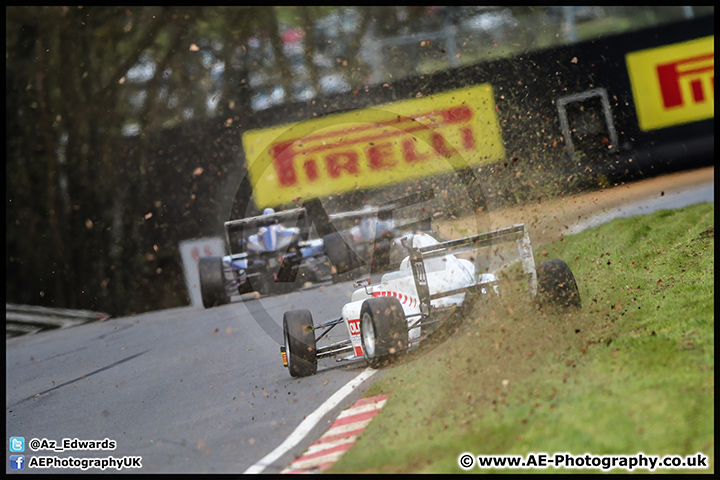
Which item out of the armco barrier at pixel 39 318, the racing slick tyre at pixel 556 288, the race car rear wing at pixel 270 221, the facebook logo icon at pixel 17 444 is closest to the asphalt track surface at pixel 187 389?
the facebook logo icon at pixel 17 444

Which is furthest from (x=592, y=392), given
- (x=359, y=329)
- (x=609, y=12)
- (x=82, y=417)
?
(x=609, y=12)

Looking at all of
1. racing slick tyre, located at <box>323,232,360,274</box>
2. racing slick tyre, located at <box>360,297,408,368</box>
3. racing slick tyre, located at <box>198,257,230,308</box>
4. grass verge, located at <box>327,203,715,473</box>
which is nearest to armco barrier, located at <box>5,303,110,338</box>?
racing slick tyre, located at <box>198,257,230,308</box>

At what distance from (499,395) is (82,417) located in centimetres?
414

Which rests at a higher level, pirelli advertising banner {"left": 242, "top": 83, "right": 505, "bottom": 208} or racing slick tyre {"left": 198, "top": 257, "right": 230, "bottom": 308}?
pirelli advertising banner {"left": 242, "top": 83, "right": 505, "bottom": 208}

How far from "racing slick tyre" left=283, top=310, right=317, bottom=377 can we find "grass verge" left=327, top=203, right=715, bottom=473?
2.57ft

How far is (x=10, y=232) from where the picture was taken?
20484 mm

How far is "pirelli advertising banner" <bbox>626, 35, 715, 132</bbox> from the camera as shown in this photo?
18531mm

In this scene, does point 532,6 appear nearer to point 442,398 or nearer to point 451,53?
point 451,53

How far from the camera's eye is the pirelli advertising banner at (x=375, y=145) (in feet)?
62.9

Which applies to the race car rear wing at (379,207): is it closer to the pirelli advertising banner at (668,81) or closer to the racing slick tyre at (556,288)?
the pirelli advertising banner at (668,81)

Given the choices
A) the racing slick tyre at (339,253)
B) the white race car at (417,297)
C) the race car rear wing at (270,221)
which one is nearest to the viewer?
the white race car at (417,297)

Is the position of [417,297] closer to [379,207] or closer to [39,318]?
[379,207]

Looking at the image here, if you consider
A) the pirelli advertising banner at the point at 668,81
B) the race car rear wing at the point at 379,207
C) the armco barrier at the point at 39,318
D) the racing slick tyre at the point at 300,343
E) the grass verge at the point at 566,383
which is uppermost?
the pirelli advertising banner at the point at 668,81

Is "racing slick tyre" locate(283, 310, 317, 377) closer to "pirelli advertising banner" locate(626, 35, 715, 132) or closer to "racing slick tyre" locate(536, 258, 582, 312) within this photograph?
"racing slick tyre" locate(536, 258, 582, 312)
